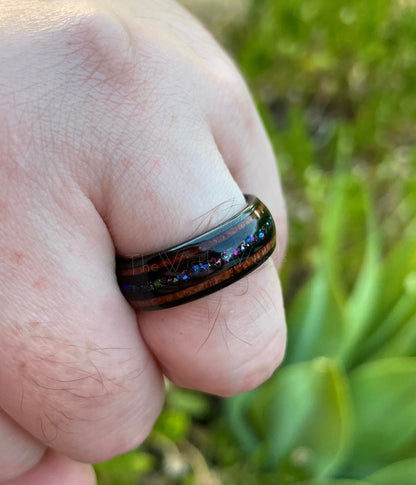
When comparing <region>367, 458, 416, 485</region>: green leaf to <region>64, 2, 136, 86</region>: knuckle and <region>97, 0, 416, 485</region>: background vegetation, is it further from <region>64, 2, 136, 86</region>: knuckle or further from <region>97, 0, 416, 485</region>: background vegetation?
<region>64, 2, 136, 86</region>: knuckle

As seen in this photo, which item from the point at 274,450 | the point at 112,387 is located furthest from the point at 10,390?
the point at 274,450

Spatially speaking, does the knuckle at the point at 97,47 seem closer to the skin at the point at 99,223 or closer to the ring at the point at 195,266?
the skin at the point at 99,223

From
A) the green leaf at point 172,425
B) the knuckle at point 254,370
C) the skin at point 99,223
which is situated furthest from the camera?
the green leaf at point 172,425

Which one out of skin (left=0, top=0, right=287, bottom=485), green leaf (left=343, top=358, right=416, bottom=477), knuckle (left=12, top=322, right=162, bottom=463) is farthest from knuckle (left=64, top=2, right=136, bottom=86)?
green leaf (left=343, top=358, right=416, bottom=477)

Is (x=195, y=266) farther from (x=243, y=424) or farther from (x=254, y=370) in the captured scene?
(x=243, y=424)

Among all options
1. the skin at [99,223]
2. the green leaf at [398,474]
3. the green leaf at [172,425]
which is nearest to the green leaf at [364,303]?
the green leaf at [398,474]

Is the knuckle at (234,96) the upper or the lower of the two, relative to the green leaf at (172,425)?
upper

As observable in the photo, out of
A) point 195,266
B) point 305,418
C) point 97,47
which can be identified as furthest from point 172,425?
point 97,47
